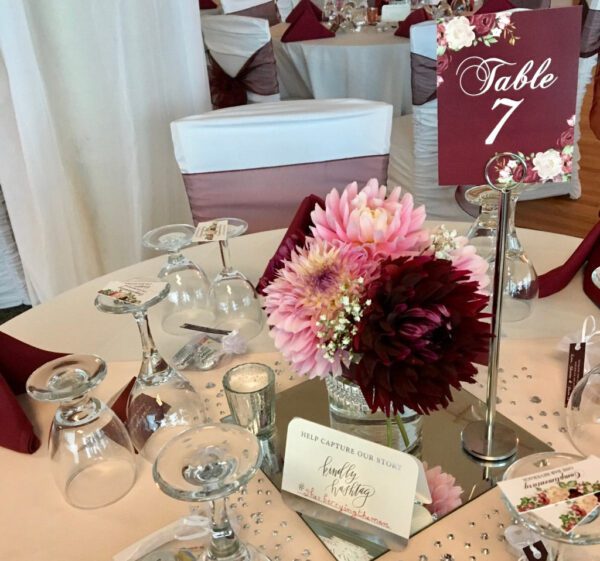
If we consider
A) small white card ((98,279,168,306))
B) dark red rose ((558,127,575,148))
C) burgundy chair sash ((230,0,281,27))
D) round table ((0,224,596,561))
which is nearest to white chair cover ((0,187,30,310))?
round table ((0,224,596,561))

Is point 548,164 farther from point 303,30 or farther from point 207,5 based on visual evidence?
point 207,5

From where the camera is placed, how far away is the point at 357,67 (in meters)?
2.71

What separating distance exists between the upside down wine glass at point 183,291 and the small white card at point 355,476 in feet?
1.42

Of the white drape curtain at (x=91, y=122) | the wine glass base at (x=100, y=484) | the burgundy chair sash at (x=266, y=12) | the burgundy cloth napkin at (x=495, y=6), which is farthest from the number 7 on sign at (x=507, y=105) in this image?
the burgundy chair sash at (x=266, y=12)

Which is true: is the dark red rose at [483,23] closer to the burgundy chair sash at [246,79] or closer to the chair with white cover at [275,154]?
the chair with white cover at [275,154]

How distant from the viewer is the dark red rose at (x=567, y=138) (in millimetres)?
593

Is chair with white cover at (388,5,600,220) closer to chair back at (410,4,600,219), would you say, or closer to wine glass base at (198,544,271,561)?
chair back at (410,4,600,219)

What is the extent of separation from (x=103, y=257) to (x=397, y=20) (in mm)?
2134

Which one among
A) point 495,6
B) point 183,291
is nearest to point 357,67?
point 495,6

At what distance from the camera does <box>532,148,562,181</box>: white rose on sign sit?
61cm

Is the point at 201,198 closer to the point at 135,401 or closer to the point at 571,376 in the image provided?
the point at 135,401

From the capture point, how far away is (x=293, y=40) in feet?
9.62

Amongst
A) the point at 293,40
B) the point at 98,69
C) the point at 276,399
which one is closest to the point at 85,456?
the point at 276,399

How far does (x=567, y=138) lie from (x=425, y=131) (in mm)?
1728
